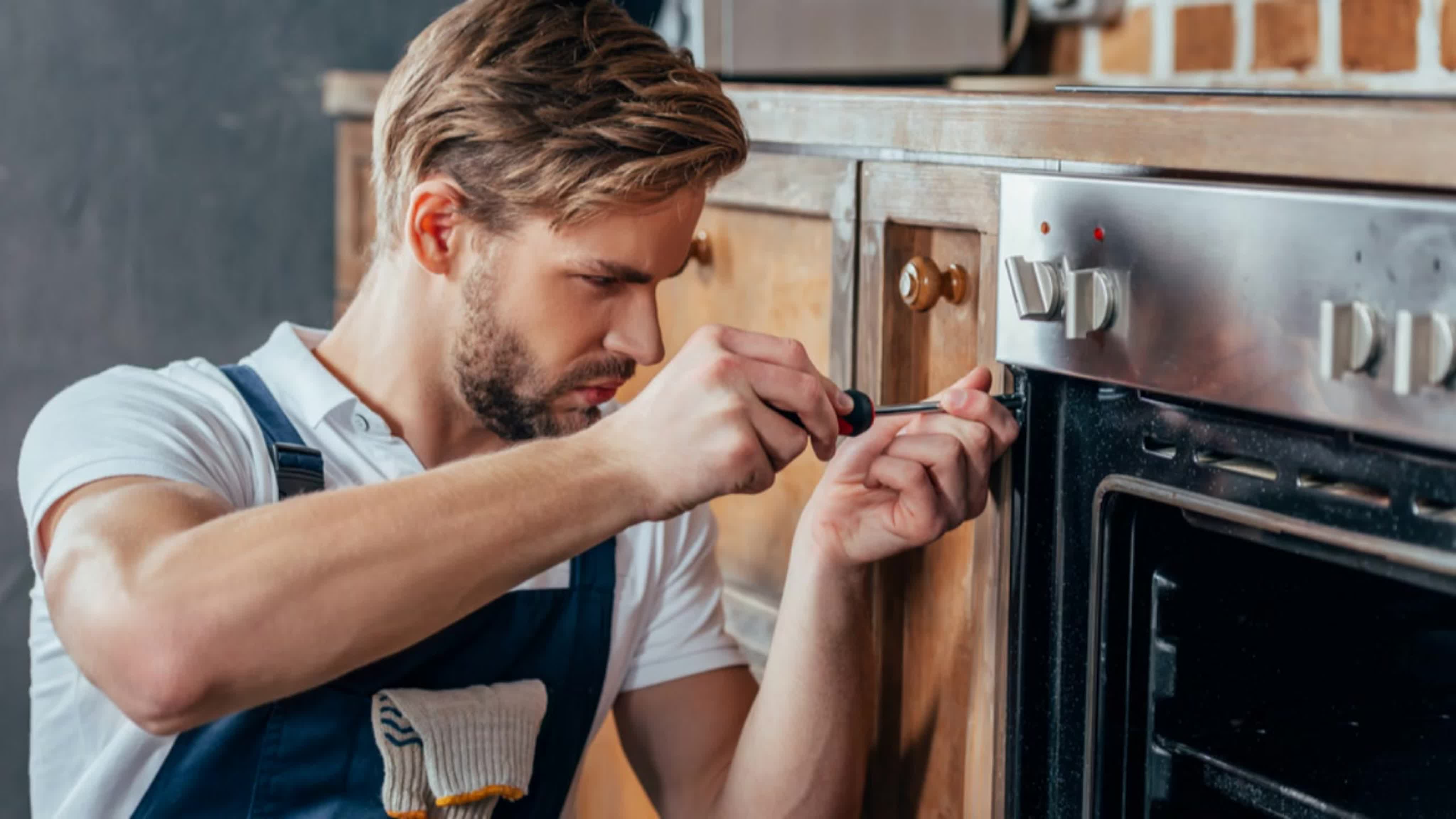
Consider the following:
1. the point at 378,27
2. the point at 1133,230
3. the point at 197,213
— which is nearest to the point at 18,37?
the point at 197,213

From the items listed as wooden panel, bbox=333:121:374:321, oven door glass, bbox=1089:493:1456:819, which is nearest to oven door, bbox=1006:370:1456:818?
oven door glass, bbox=1089:493:1456:819

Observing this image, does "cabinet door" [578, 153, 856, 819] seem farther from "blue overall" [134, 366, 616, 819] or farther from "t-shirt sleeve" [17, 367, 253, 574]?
"t-shirt sleeve" [17, 367, 253, 574]

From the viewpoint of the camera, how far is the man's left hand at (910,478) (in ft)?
3.28

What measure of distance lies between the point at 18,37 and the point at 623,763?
152cm

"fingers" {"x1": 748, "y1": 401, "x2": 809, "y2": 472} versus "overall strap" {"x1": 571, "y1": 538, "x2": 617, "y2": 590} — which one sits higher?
"fingers" {"x1": 748, "y1": 401, "x2": 809, "y2": 472}

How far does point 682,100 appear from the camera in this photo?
1.18 m

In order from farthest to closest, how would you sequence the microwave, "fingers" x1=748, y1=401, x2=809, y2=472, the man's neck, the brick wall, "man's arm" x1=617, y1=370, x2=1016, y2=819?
1. the microwave
2. the brick wall
3. the man's neck
4. "man's arm" x1=617, y1=370, x2=1016, y2=819
5. "fingers" x1=748, y1=401, x2=809, y2=472

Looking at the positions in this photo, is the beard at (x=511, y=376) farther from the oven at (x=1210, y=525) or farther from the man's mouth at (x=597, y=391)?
the oven at (x=1210, y=525)

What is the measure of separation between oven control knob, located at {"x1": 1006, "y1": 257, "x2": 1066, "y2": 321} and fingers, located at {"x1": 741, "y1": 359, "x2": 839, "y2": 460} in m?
0.14

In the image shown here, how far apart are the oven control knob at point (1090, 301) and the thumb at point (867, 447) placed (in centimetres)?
21

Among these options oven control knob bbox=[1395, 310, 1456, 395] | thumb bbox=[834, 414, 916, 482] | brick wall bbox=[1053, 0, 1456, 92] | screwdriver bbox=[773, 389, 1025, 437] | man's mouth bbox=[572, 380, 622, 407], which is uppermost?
brick wall bbox=[1053, 0, 1456, 92]

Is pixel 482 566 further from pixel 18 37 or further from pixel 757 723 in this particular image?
pixel 18 37

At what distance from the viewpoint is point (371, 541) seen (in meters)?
0.88

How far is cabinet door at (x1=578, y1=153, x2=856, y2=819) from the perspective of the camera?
1.22 m
